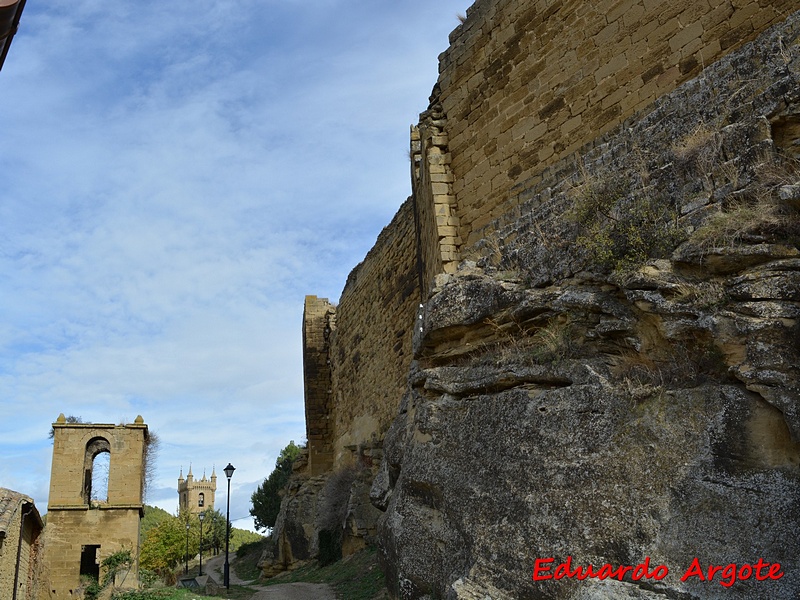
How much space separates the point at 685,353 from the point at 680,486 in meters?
0.93

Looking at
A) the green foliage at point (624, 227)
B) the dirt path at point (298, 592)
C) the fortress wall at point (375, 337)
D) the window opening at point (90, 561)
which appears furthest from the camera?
the window opening at point (90, 561)

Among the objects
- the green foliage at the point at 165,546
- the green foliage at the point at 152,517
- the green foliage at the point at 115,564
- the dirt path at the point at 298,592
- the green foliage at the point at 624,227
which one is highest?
the green foliage at the point at 152,517

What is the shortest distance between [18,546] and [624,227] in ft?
45.3

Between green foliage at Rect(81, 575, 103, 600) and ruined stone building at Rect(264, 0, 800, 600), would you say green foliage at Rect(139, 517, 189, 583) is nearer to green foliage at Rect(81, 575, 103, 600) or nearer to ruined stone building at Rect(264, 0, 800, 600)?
green foliage at Rect(81, 575, 103, 600)

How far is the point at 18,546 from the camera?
14.6 meters

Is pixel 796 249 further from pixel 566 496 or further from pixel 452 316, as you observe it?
pixel 452 316

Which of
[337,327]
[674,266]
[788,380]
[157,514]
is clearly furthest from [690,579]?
[157,514]

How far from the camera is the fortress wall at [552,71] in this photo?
680cm

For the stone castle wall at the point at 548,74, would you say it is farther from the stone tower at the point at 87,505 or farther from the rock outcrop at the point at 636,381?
the stone tower at the point at 87,505

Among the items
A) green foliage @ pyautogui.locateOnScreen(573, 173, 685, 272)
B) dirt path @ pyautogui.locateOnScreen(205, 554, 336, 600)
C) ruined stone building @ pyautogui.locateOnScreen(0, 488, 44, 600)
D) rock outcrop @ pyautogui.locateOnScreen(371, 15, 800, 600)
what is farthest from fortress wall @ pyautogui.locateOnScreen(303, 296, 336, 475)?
green foliage @ pyautogui.locateOnScreen(573, 173, 685, 272)

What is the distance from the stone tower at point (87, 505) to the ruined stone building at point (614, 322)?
14.8 meters

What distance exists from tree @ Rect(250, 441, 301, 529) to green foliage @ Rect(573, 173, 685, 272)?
3649 centimetres

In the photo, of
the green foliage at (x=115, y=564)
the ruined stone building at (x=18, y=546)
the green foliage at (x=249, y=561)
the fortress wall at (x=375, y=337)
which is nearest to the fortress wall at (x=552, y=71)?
the fortress wall at (x=375, y=337)

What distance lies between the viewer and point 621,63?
747 cm
